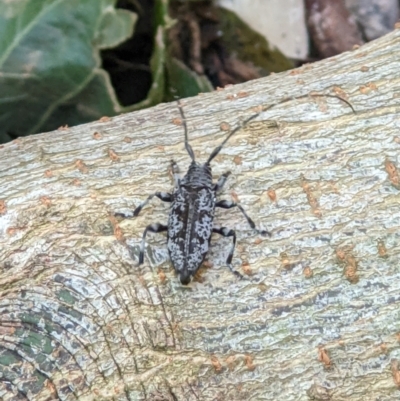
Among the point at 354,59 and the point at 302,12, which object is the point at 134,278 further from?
the point at 302,12

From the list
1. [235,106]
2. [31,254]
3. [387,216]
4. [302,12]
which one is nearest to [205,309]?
[31,254]

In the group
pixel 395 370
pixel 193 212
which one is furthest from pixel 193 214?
pixel 395 370

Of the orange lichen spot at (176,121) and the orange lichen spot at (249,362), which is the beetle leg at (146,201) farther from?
the orange lichen spot at (249,362)

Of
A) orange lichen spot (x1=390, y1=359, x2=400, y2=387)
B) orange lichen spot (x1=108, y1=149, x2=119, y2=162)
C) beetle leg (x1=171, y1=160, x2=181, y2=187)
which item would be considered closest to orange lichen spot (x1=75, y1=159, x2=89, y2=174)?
orange lichen spot (x1=108, y1=149, x2=119, y2=162)

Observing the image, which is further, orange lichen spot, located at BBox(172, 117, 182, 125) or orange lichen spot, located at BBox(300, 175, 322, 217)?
orange lichen spot, located at BBox(172, 117, 182, 125)

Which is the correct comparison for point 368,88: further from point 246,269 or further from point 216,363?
point 216,363

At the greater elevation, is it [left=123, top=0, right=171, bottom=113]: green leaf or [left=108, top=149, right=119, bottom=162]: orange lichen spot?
[left=123, top=0, right=171, bottom=113]: green leaf

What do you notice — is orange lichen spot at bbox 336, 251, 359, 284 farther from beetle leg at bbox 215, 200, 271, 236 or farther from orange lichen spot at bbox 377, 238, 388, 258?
beetle leg at bbox 215, 200, 271, 236
